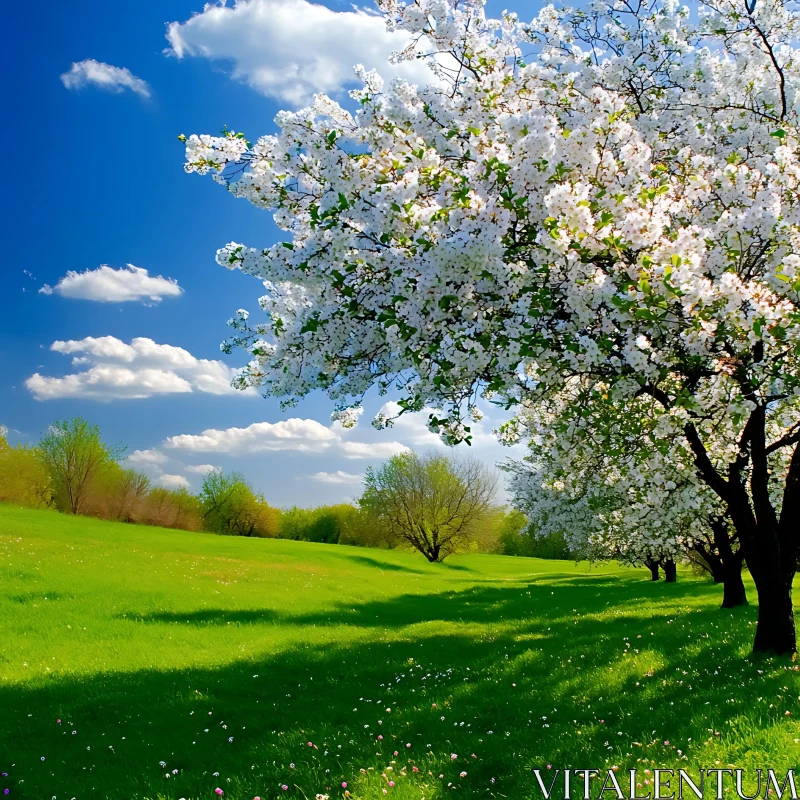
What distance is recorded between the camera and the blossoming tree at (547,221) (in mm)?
7578

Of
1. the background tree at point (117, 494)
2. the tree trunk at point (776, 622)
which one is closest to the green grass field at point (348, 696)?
the tree trunk at point (776, 622)

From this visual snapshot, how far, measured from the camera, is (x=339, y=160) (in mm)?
8547

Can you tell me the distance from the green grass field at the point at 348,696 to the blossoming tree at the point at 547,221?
3979mm

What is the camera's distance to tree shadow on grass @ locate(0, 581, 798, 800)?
683 cm

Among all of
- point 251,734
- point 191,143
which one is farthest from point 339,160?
point 251,734

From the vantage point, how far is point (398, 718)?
909cm

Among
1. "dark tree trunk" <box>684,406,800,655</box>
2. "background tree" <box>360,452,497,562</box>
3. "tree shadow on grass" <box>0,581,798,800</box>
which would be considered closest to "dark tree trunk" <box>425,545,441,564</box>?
"background tree" <box>360,452,497,562</box>

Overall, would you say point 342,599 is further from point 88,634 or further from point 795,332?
point 795,332

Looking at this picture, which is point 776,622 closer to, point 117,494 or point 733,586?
point 733,586

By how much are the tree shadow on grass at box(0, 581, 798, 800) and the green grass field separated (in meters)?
A: 0.04

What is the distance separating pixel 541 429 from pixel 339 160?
1032 cm

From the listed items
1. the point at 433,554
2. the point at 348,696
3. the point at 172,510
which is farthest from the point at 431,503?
the point at 348,696

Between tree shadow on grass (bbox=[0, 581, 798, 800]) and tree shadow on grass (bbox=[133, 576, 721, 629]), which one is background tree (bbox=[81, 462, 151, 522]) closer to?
tree shadow on grass (bbox=[133, 576, 721, 629])

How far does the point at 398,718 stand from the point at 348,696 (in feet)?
7.36
